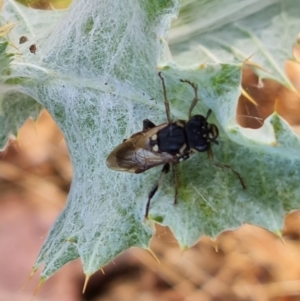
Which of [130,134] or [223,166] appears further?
[130,134]

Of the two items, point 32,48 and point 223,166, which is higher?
point 32,48

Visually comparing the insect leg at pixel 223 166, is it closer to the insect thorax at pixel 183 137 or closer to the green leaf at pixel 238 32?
the insect thorax at pixel 183 137

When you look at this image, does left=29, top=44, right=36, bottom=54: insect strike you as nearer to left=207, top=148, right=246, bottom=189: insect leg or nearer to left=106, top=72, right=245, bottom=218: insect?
left=106, top=72, right=245, bottom=218: insect

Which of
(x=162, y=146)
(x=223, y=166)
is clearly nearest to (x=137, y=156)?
(x=162, y=146)

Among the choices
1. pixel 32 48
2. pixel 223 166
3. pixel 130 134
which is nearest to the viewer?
pixel 223 166

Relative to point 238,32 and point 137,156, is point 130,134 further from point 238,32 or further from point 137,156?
point 238,32

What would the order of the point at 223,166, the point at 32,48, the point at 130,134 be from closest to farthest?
the point at 223,166, the point at 130,134, the point at 32,48

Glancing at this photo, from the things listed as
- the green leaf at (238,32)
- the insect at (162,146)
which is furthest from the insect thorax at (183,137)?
the green leaf at (238,32)
